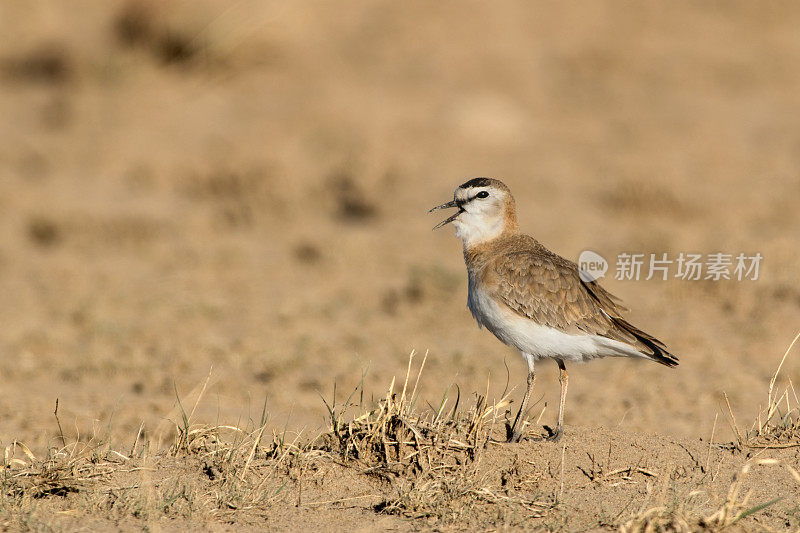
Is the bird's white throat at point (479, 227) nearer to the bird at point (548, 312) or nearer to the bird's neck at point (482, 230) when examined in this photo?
the bird's neck at point (482, 230)

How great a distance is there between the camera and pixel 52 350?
7.82m

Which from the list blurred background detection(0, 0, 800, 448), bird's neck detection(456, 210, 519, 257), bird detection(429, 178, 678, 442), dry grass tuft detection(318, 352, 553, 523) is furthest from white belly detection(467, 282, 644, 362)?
blurred background detection(0, 0, 800, 448)

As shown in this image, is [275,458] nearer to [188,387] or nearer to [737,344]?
[188,387]

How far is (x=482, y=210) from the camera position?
5.62m

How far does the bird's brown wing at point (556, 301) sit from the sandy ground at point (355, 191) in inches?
21.0

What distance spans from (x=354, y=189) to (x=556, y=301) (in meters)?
6.31

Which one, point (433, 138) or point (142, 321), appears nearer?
point (142, 321)

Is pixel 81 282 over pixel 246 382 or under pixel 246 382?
over

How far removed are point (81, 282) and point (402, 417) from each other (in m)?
5.95

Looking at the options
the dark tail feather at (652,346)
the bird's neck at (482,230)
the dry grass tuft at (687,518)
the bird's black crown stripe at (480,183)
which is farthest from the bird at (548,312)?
the dry grass tuft at (687,518)

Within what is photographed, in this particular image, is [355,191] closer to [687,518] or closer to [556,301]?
[556,301]

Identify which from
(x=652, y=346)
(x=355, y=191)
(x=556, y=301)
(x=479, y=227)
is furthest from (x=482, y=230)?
(x=355, y=191)

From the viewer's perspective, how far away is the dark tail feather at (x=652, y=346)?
5.23 m

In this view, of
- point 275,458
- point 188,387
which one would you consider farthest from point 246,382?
point 275,458
